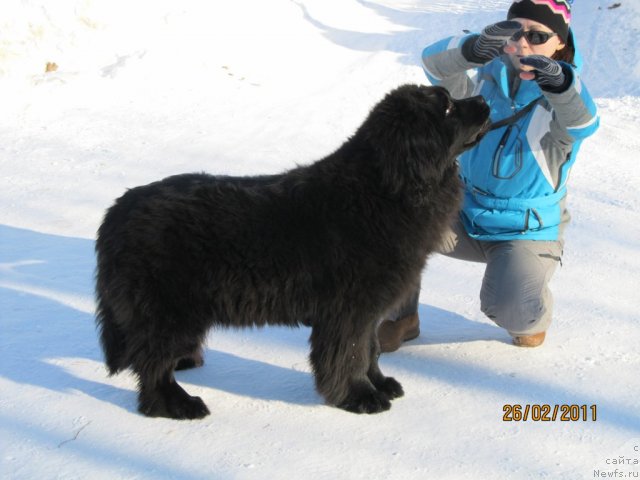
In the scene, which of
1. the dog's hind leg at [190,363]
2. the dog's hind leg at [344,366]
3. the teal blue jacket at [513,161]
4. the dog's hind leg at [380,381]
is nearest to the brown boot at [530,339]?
the teal blue jacket at [513,161]

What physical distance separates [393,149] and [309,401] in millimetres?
1166

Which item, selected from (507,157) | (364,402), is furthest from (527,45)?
(364,402)

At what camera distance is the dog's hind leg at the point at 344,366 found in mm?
2873

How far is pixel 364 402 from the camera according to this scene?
294 centimetres

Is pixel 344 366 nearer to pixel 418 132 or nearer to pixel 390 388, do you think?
pixel 390 388

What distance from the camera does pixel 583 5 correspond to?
→ 12.4m

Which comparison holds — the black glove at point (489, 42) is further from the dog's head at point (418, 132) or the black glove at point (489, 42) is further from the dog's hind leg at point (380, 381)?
the dog's hind leg at point (380, 381)

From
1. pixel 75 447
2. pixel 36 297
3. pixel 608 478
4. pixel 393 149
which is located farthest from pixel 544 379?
pixel 36 297

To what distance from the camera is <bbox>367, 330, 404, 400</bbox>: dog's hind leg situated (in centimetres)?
308

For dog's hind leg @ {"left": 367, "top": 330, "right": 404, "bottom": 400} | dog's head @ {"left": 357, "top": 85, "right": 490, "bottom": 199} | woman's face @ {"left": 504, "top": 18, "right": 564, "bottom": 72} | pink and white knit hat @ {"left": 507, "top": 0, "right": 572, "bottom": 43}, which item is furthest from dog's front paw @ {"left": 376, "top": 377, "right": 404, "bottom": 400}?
pink and white knit hat @ {"left": 507, "top": 0, "right": 572, "bottom": 43}

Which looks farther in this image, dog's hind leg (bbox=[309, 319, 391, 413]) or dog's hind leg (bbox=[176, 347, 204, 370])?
dog's hind leg (bbox=[176, 347, 204, 370])

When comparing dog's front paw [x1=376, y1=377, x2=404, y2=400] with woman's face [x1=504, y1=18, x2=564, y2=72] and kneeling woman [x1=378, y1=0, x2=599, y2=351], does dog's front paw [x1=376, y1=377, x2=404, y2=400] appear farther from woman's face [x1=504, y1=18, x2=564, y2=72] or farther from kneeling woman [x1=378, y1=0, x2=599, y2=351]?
woman's face [x1=504, y1=18, x2=564, y2=72]

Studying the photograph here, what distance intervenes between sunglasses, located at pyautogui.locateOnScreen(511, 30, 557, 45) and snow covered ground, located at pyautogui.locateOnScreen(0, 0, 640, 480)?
58.8 inches
